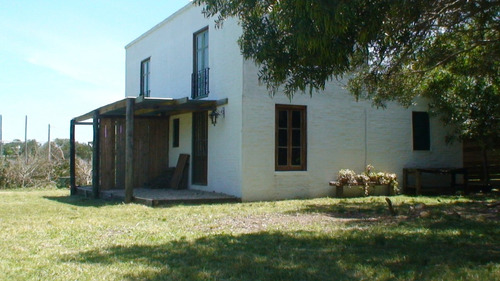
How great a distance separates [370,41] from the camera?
786cm

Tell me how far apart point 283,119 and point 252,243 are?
7.29 metres

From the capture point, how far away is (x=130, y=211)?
11336 millimetres

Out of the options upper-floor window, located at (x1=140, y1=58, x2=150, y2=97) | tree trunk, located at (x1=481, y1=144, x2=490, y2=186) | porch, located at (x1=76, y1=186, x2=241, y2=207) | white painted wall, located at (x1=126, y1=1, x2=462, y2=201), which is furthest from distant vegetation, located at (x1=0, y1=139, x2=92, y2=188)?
tree trunk, located at (x1=481, y1=144, x2=490, y2=186)

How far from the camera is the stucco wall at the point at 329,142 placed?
44.7 feet

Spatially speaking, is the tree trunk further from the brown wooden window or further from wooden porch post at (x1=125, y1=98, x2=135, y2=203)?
wooden porch post at (x1=125, y1=98, x2=135, y2=203)

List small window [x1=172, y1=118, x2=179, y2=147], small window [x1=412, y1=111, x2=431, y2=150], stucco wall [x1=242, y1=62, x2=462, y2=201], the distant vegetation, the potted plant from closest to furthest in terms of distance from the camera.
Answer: stucco wall [x1=242, y1=62, x2=462, y2=201] → the potted plant → small window [x1=412, y1=111, x2=431, y2=150] → small window [x1=172, y1=118, x2=179, y2=147] → the distant vegetation

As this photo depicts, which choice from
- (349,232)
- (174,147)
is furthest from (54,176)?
(349,232)

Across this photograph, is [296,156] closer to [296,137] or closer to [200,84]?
[296,137]

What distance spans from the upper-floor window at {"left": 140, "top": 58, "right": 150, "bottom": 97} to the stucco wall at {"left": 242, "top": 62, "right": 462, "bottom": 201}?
739cm

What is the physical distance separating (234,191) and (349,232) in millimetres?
5886

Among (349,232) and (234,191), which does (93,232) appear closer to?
(349,232)

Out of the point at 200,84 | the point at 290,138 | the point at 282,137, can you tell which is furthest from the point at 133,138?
the point at 290,138

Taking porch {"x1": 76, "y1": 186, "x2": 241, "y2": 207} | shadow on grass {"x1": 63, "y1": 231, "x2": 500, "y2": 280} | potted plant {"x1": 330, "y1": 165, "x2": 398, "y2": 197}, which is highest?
potted plant {"x1": 330, "y1": 165, "x2": 398, "y2": 197}

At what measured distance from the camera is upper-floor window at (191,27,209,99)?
15.6 meters
